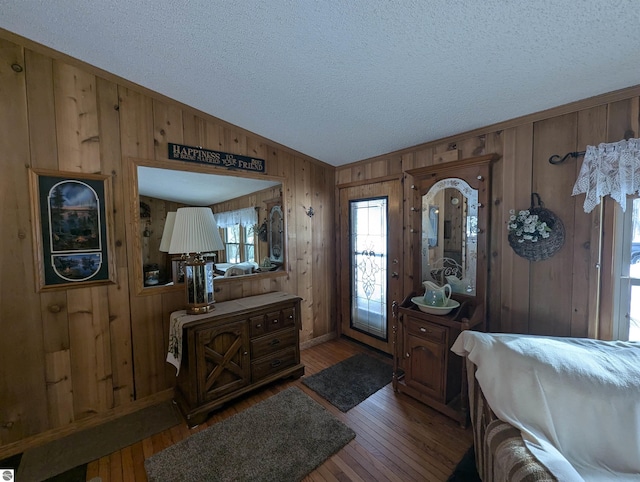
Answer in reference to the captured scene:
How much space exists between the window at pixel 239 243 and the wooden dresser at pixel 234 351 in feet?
1.39

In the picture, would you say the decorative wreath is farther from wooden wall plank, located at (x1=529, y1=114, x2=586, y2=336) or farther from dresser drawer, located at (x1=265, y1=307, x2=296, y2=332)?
dresser drawer, located at (x1=265, y1=307, x2=296, y2=332)

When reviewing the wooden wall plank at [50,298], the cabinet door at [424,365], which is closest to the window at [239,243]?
the wooden wall plank at [50,298]

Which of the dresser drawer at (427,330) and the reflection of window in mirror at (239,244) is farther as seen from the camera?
the reflection of window in mirror at (239,244)

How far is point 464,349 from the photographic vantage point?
1.61 metres

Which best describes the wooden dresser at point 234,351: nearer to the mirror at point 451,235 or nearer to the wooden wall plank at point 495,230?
the mirror at point 451,235

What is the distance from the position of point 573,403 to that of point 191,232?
2.48 m

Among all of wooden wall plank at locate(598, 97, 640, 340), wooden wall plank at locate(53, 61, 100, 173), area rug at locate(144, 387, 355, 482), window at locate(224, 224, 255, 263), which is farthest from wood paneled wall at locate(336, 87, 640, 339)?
wooden wall plank at locate(53, 61, 100, 173)

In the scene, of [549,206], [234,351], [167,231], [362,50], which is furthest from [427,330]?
[167,231]

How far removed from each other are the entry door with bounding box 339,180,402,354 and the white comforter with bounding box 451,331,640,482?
1609 mm

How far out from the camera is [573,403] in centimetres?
115

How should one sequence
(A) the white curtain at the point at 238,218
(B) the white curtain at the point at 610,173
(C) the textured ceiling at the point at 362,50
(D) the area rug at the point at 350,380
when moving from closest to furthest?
1. (C) the textured ceiling at the point at 362,50
2. (B) the white curtain at the point at 610,173
3. (D) the area rug at the point at 350,380
4. (A) the white curtain at the point at 238,218

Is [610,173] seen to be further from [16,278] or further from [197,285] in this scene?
[16,278]

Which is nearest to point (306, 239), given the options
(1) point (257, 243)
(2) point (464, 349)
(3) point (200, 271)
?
(1) point (257, 243)

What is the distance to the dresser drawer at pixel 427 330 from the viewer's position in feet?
6.77
